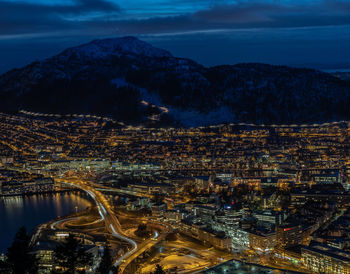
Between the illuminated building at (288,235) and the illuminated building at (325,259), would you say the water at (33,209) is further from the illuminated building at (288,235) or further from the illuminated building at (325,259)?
the illuminated building at (325,259)

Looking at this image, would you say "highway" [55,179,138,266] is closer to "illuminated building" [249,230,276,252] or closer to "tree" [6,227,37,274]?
"illuminated building" [249,230,276,252]

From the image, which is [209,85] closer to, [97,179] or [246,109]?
[246,109]

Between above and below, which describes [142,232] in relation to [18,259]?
below

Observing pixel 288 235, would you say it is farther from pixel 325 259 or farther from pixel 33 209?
pixel 33 209

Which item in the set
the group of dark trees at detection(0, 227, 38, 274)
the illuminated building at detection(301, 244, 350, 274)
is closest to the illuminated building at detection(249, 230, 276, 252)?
the illuminated building at detection(301, 244, 350, 274)

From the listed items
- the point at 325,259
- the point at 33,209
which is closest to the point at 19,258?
the point at 325,259

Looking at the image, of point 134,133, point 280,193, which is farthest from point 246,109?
point 280,193
